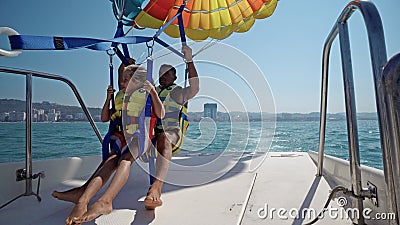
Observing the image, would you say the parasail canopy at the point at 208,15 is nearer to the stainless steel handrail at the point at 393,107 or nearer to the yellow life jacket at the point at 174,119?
the yellow life jacket at the point at 174,119

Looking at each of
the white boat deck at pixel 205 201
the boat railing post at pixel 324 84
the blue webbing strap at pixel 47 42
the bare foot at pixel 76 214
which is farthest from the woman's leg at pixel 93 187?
the boat railing post at pixel 324 84

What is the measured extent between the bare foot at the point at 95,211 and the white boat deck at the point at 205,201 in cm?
6

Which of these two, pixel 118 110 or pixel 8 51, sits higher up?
pixel 8 51

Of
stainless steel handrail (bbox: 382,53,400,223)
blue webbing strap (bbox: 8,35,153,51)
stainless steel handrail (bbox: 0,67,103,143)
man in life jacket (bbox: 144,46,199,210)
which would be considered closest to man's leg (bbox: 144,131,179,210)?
man in life jacket (bbox: 144,46,199,210)

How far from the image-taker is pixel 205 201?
1.38 metres

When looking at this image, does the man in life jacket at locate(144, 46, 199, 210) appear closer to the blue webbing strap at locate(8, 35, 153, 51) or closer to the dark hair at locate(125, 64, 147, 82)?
the dark hair at locate(125, 64, 147, 82)

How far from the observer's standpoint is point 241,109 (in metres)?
1.88

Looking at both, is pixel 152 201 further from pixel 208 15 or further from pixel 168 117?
pixel 208 15

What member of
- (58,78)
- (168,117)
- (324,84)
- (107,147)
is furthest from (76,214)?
(324,84)

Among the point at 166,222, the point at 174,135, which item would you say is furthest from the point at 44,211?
the point at 174,135

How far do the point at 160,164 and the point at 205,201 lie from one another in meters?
0.29

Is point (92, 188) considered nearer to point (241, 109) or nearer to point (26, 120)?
point (26, 120)

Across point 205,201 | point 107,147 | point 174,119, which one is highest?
point 174,119

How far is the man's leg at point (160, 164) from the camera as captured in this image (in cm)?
120
